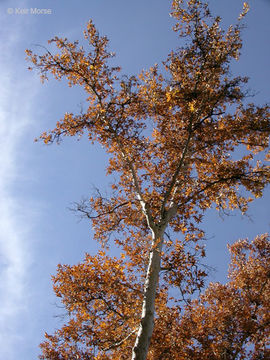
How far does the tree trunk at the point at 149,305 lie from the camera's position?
5.80 metres

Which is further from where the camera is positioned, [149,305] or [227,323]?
[227,323]

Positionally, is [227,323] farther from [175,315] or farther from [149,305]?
[149,305]

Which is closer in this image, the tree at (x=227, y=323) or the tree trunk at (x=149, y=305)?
the tree trunk at (x=149, y=305)

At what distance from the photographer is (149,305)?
21.0ft

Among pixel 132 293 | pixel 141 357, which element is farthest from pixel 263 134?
pixel 141 357

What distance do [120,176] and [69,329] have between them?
497 centimetres

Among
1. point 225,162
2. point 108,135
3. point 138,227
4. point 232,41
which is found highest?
point 232,41

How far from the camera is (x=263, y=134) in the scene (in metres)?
9.24

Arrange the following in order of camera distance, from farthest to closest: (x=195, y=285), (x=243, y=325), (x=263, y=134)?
(x=243, y=325) → (x=263, y=134) → (x=195, y=285)

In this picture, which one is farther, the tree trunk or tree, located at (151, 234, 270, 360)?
tree, located at (151, 234, 270, 360)

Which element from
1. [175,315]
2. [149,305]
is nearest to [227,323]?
[175,315]

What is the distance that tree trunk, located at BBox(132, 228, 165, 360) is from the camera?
5.80 metres

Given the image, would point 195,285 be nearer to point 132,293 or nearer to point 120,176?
point 132,293

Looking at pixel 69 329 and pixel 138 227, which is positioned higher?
pixel 138 227
